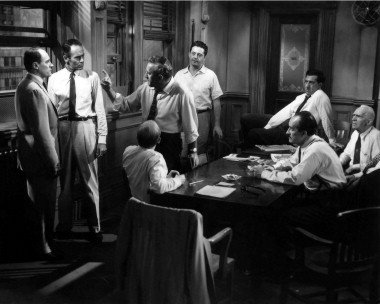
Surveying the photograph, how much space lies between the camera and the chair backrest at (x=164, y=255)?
2629 millimetres

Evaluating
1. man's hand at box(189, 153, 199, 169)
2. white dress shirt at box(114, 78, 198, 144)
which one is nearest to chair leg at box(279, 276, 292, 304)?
man's hand at box(189, 153, 199, 169)

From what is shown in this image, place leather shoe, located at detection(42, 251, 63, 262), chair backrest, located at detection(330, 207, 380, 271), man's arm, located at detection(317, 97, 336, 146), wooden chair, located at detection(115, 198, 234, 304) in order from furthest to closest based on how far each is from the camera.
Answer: man's arm, located at detection(317, 97, 336, 146) → leather shoe, located at detection(42, 251, 63, 262) → chair backrest, located at detection(330, 207, 380, 271) → wooden chair, located at detection(115, 198, 234, 304)

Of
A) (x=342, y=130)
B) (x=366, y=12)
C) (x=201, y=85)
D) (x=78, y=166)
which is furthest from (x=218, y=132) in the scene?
(x=366, y=12)

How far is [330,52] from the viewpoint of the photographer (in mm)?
7805

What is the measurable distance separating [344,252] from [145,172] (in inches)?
52.1

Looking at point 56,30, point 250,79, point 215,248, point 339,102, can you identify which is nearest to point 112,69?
point 56,30

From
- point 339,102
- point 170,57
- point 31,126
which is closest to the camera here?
point 31,126

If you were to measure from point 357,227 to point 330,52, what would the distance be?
5110 mm

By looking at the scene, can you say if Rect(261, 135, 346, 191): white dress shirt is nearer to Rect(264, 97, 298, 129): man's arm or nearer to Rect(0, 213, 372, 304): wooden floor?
Rect(0, 213, 372, 304): wooden floor

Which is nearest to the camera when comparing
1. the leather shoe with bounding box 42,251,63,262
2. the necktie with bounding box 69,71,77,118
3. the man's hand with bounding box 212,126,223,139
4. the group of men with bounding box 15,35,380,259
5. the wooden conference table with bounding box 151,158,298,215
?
the wooden conference table with bounding box 151,158,298,215

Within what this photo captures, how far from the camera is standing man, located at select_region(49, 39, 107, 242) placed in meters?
4.42

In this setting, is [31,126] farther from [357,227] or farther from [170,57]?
[170,57]

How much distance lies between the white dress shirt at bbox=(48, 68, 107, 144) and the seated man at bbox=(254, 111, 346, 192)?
5.06 ft

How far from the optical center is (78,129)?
449 centimetres
